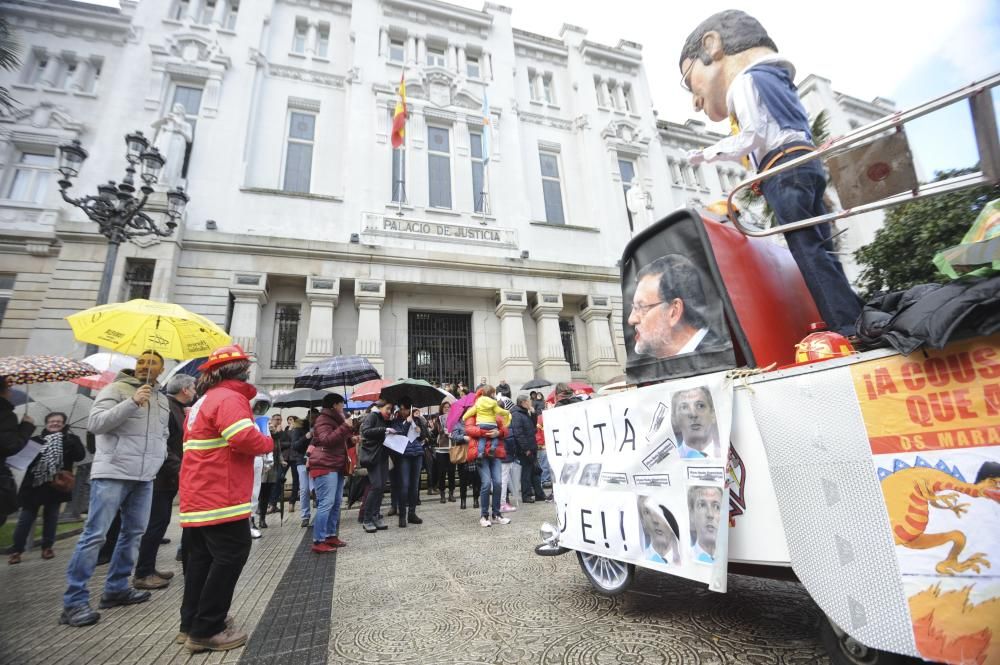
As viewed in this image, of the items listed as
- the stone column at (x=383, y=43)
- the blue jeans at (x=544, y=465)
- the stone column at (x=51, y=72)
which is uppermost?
the stone column at (x=383, y=43)

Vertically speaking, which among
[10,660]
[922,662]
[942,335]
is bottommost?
[10,660]

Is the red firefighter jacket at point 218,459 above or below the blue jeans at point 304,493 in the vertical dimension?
above

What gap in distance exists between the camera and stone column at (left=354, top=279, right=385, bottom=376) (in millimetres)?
13578

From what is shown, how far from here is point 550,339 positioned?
1561cm

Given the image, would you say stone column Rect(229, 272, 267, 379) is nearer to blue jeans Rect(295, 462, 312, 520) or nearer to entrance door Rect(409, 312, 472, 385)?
entrance door Rect(409, 312, 472, 385)

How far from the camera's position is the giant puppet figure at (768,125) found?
2498mm

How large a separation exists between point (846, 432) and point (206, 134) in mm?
19163

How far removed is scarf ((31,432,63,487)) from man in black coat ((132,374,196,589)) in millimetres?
2658

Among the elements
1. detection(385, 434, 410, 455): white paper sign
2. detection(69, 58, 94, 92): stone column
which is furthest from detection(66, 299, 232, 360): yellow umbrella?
detection(69, 58, 94, 92): stone column

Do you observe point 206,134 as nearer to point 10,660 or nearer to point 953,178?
point 10,660

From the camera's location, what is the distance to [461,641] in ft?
8.44

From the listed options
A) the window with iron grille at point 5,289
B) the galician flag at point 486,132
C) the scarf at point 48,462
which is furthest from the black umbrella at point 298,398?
the galician flag at point 486,132

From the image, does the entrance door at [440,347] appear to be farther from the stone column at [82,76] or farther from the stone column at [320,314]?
the stone column at [82,76]

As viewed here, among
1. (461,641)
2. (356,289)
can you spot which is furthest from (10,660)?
(356,289)
